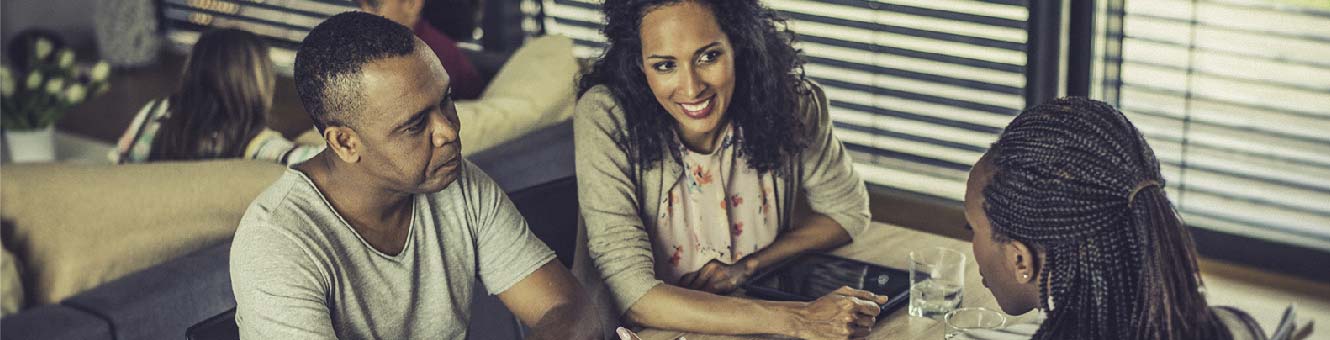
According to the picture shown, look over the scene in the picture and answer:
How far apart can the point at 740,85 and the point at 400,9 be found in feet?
3.98

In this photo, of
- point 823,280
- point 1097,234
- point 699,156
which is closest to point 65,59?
point 699,156

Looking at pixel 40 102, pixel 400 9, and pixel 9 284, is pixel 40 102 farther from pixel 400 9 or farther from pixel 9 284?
pixel 9 284

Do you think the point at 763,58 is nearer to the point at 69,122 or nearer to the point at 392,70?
the point at 392,70

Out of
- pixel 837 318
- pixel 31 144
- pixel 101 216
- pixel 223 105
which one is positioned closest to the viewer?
pixel 837 318

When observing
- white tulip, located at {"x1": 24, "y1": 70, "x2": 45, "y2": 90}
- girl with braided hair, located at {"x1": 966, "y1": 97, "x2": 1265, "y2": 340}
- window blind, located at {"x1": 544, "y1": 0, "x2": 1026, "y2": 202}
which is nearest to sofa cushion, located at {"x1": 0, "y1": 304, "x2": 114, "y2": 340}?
girl with braided hair, located at {"x1": 966, "y1": 97, "x2": 1265, "y2": 340}

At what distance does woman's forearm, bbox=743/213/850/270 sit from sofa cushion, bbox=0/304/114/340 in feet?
3.10

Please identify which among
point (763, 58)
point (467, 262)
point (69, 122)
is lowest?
point (69, 122)

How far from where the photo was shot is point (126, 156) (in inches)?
120

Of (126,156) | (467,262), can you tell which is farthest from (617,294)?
(126,156)

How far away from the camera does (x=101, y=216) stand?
92.0 inches

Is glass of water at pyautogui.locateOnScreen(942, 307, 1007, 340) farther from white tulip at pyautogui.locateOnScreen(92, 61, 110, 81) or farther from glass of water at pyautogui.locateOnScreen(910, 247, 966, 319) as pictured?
white tulip at pyautogui.locateOnScreen(92, 61, 110, 81)

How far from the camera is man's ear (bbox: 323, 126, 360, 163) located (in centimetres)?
165

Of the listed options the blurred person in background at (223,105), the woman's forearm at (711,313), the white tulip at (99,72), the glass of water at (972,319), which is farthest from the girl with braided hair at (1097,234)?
the white tulip at (99,72)

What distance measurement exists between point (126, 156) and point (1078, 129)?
229 centimetres
